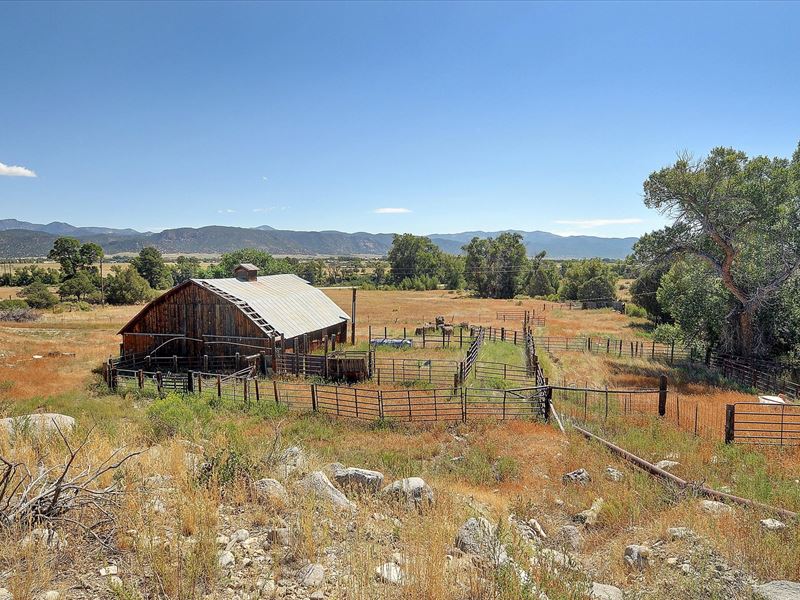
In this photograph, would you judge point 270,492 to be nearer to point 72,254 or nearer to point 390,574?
point 390,574

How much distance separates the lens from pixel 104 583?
189 inches

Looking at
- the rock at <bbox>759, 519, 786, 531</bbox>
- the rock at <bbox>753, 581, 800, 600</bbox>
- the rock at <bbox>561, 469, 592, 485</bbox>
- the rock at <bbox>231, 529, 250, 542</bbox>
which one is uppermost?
the rock at <bbox>753, 581, 800, 600</bbox>

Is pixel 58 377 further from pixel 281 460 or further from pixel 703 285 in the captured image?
pixel 703 285

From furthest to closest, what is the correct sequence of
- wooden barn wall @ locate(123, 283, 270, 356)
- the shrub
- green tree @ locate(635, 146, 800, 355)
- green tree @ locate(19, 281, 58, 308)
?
green tree @ locate(19, 281, 58, 308), the shrub, wooden barn wall @ locate(123, 283, 270, 356), green tree @ locate(635, 146, 800, 355)

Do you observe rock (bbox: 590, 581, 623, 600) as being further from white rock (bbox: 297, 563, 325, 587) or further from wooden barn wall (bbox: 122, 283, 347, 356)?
wooden barn wall (bbox: 122, 283, 347, 356)

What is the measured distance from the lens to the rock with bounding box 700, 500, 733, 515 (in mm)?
7328

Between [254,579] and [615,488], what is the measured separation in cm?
693

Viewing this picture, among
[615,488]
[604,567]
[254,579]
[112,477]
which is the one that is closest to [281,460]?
[112,477]

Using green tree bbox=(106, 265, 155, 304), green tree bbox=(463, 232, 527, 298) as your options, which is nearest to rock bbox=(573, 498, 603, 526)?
green tree bbox=(106, 265, 155, 304)

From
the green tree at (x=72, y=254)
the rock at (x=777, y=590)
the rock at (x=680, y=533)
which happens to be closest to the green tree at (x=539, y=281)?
the green tree at (x=72, y=254)

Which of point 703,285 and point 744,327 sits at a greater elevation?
point 703,285

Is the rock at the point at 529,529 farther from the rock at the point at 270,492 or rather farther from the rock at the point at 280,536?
the rock at the point at 270,492

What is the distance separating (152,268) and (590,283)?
91.1 metres

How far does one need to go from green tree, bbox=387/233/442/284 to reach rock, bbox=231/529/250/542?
115 metres
